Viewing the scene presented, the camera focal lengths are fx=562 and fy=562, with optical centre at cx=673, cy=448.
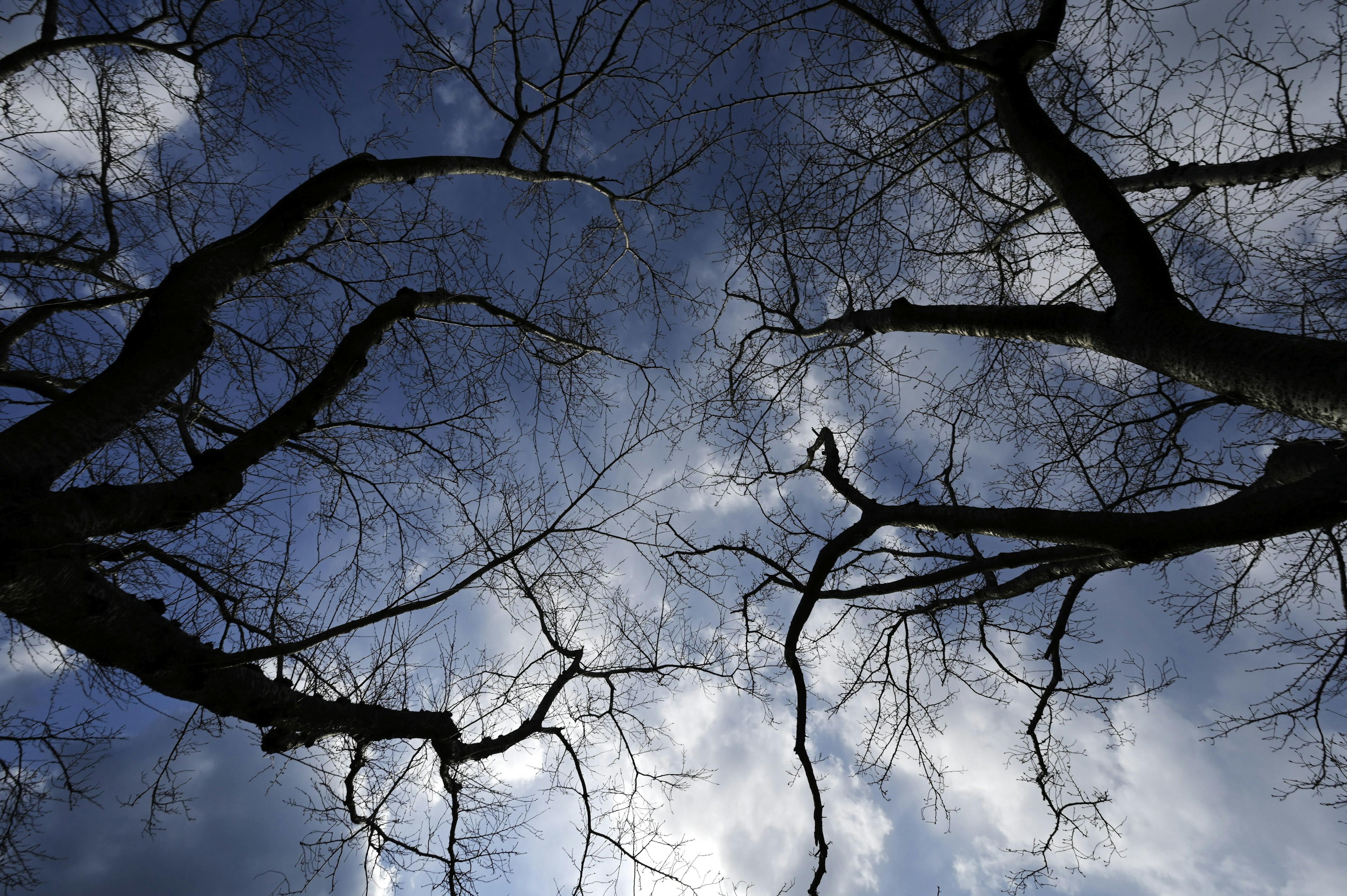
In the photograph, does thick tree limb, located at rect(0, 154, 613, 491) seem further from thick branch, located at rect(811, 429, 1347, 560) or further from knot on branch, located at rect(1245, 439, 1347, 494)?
knot on branch, located at rect(1245, 439, 1347, 494)

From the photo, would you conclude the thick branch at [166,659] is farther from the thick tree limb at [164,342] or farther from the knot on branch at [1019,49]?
the knot on branch at [1019,49]

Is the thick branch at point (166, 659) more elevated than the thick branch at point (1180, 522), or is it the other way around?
the thick branch at point (1180, 522)

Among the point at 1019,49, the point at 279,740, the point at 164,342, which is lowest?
the point at 279,740

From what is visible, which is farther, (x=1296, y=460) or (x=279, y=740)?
(x=279, y=740)

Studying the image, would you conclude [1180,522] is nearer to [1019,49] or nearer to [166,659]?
[1019,49]

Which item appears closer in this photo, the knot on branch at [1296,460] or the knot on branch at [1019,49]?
the knot on branch at [1296,460]

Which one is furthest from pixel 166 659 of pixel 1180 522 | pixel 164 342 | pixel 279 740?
pixel 1180 522

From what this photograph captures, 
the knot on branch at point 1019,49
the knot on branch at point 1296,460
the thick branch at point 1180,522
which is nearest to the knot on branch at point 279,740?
the thick branch at point 1180,522

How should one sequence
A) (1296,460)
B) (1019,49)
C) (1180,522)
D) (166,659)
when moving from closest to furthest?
(1180,522)
(166,659)
(1296,460)
(1019,49)

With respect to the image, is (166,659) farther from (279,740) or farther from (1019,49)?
(1019,49)

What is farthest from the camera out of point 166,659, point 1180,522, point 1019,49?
point 1019,49

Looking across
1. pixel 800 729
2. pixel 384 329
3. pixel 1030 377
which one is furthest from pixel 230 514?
pixel 1030 377

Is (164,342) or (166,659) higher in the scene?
(164,342)

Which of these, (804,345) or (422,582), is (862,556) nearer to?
(804,345)
